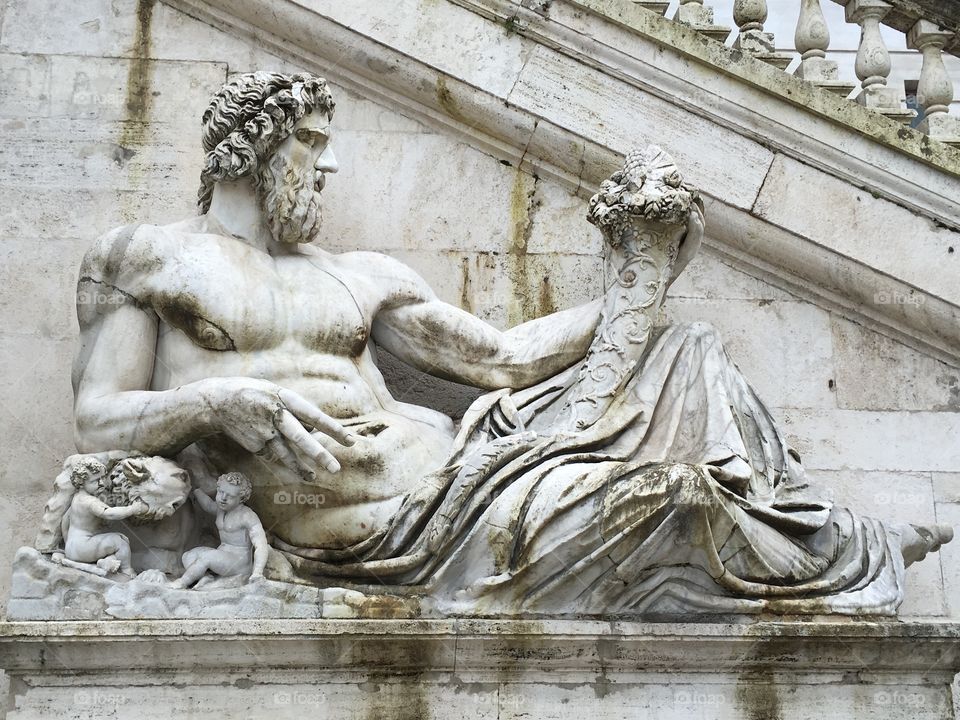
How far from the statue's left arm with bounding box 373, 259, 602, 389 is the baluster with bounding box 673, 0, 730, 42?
5.22 ft

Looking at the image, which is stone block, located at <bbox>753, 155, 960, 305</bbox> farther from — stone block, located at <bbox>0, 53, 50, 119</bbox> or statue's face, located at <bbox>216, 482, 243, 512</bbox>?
stone block, located at <bbox>0, 53, 50, 119</bbox>

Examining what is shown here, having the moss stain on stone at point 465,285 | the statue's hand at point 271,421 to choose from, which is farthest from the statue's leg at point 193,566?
the moss stain on stone at point 465,285

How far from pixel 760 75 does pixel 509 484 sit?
2.49 metres

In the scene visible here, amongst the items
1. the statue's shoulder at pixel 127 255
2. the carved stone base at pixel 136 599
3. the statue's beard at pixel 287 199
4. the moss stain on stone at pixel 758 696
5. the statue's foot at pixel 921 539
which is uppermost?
the statue's beard at pixel 287 199

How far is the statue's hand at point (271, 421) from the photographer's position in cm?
655

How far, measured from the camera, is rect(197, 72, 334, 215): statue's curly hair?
711 centimetres

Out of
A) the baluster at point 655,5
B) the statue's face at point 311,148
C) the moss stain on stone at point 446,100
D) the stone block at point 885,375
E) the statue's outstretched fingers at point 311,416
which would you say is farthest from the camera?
the baluster at point 655,5

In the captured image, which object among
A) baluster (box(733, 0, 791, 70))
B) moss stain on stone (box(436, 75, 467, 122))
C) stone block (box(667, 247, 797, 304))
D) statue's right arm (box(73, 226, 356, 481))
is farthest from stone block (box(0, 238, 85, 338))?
baluster (box(733, 0, 791, 70))

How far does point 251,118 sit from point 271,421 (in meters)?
1.32

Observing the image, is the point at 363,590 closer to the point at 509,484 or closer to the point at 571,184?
the point at 509,484

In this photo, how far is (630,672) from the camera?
646 cm

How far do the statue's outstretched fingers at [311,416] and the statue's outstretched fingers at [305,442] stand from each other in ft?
0.20

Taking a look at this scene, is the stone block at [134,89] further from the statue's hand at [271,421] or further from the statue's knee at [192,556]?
the statue's knee at [192,556]

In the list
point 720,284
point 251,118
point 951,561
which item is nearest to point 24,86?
point 251,118
